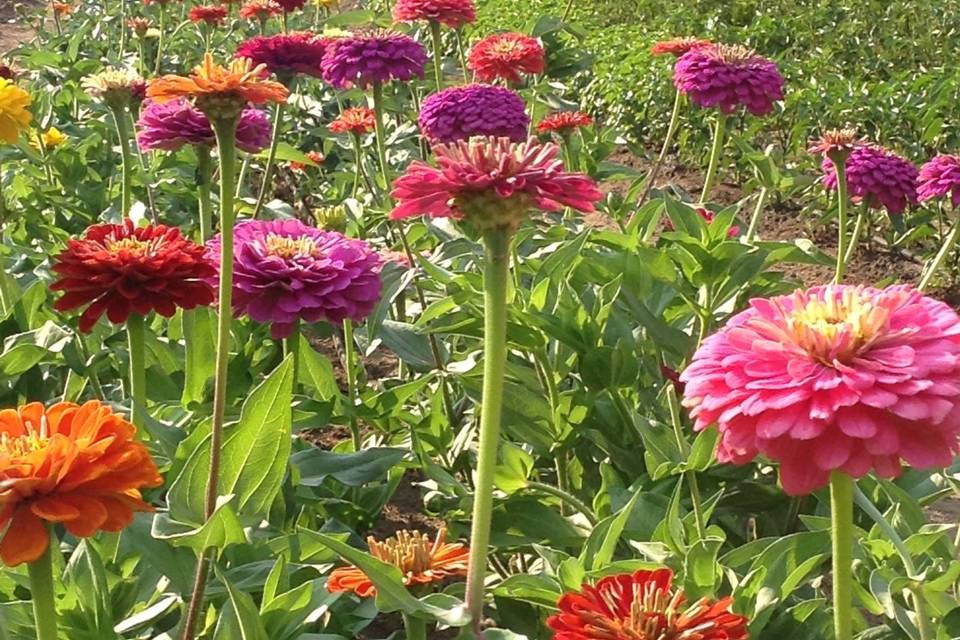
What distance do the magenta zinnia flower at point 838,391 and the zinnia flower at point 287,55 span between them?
161cm

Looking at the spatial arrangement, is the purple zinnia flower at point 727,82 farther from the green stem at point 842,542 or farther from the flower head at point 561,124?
the green stem at point 842,542

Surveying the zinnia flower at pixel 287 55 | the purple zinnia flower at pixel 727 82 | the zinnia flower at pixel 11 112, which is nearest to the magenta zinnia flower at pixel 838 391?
the zinnia flower at pixel 11 112

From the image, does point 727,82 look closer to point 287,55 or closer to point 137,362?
point 287,55

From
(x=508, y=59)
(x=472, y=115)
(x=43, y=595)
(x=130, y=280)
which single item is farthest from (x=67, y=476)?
(x=508, y=59)

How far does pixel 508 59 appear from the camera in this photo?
97.7 inches

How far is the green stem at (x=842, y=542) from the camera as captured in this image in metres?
0.85

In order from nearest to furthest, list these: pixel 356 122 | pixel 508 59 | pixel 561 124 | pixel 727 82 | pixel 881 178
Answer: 1. pixel 881 178
2. pixel 727 82
3. pixel 508 59
4. pixel 561 124
5. pixel 356 122

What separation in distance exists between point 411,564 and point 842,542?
1.41 ft

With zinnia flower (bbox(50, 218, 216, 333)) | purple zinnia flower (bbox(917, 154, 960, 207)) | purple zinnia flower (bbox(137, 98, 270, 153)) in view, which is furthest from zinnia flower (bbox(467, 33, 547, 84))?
zinnia flower (bbox(50, 218, 216, 333))

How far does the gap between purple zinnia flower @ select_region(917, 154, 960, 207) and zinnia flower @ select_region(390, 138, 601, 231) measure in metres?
1.29

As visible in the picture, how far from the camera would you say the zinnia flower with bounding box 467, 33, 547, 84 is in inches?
97.8

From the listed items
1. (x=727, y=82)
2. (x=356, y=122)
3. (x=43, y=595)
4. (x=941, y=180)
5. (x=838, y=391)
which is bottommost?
(x=356, y=122)

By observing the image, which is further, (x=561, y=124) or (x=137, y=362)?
(x=561, y=124)

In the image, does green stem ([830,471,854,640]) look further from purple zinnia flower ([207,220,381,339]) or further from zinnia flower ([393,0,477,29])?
zinnia flower ([393,0,477,29])
